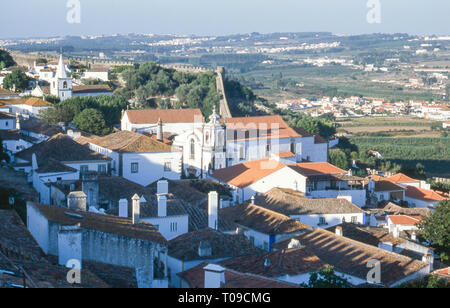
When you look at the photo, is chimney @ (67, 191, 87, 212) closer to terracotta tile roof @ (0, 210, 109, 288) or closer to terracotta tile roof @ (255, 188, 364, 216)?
terracotta tile roof @ (0, 210, 109, 288)

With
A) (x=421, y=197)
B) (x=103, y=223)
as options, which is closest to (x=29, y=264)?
(x=103, y=223)

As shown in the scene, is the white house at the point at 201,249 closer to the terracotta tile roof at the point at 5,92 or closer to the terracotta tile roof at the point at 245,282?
the terracotta tile roof at the point at 245,282

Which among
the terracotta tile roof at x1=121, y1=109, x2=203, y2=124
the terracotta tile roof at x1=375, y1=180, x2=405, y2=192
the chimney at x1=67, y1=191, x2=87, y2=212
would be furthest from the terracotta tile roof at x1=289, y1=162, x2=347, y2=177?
the chimney at x1=67, y1=191, x2=87, y2=212

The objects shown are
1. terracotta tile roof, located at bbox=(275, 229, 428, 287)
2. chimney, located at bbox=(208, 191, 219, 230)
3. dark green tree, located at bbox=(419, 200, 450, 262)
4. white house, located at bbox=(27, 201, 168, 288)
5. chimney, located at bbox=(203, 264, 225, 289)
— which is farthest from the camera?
dark green tree, located at bbox=(419, 200, 450, 262)

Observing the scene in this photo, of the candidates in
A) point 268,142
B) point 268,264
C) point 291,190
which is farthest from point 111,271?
point 268,142
